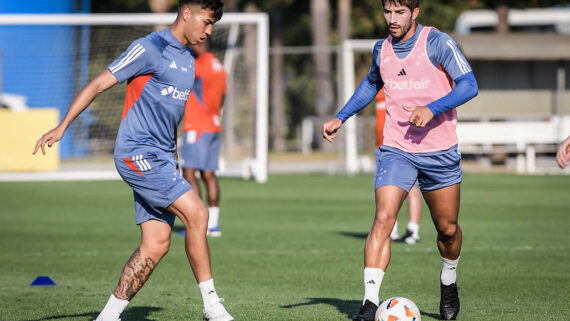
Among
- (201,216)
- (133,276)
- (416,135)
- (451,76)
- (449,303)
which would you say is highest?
(451,76)

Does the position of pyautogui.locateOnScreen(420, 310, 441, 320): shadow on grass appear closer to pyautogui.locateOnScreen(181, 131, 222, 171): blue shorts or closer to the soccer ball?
the soccer ball

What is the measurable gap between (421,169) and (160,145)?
1.81 meters

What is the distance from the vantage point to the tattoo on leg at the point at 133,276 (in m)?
5.88

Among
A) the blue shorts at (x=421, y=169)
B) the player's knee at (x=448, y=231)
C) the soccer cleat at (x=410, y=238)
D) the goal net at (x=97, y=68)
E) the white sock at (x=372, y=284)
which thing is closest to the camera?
the white sock at (x=372, y=284)

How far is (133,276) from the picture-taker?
5895 mm

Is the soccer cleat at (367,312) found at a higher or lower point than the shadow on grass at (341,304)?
higher

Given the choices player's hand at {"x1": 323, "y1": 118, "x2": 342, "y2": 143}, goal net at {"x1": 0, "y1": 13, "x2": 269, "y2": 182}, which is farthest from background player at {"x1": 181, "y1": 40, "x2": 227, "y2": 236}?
goal net at {"x1": 0, "y1": 13, "x2": 269, "y2": 182}

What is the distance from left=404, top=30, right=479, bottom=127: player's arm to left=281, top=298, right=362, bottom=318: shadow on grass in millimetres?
1602

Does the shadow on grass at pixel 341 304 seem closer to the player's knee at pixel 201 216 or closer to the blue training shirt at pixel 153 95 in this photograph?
the player's knee at pixel 201 216

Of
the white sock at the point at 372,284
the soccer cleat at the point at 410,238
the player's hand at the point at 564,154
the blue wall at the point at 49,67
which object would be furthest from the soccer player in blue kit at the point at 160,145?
the blue wall at the point at 49,67

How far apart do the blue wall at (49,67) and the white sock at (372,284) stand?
1918cm

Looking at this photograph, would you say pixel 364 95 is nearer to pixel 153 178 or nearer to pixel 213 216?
pixel 153 178

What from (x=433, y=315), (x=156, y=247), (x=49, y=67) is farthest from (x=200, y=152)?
(x=49, y=67)

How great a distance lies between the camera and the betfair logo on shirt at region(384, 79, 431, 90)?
6414mm
